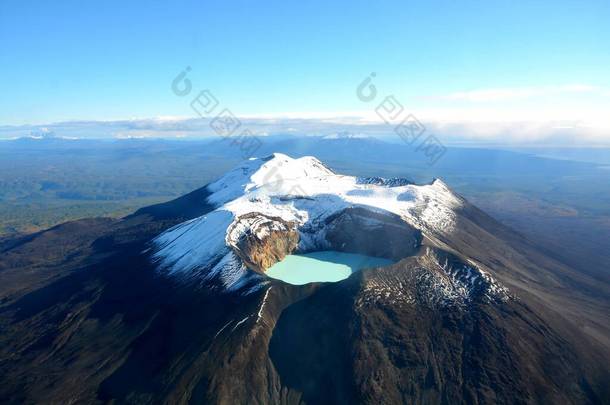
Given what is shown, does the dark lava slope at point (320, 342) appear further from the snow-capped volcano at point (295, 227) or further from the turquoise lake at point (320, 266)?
the turquoise lake at point (320, 266)

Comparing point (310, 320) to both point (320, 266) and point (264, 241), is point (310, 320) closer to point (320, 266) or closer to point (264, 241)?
point (320, 266)

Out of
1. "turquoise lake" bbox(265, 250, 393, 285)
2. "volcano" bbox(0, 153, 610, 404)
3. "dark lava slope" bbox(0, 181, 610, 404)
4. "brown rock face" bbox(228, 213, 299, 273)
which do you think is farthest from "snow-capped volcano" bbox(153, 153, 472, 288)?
"dark lava slope" bbox(0, 181, 610, 404)

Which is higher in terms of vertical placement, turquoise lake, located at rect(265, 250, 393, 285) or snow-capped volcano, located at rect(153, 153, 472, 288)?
snow-capped volcano, located at rect(153, 153, 472, 288)

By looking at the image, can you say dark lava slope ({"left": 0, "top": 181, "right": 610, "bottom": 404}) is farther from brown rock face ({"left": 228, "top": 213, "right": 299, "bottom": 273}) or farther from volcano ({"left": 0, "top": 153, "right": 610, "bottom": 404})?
brown rock face ({"left": 228, "top": 213, "right": 299, "bottom": 273})

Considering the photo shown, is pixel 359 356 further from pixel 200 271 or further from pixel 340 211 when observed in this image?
pixel 340 211

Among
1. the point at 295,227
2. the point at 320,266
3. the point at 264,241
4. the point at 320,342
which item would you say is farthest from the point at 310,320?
the point at 295,227

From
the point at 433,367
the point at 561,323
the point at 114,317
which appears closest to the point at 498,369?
the point at 433,367
